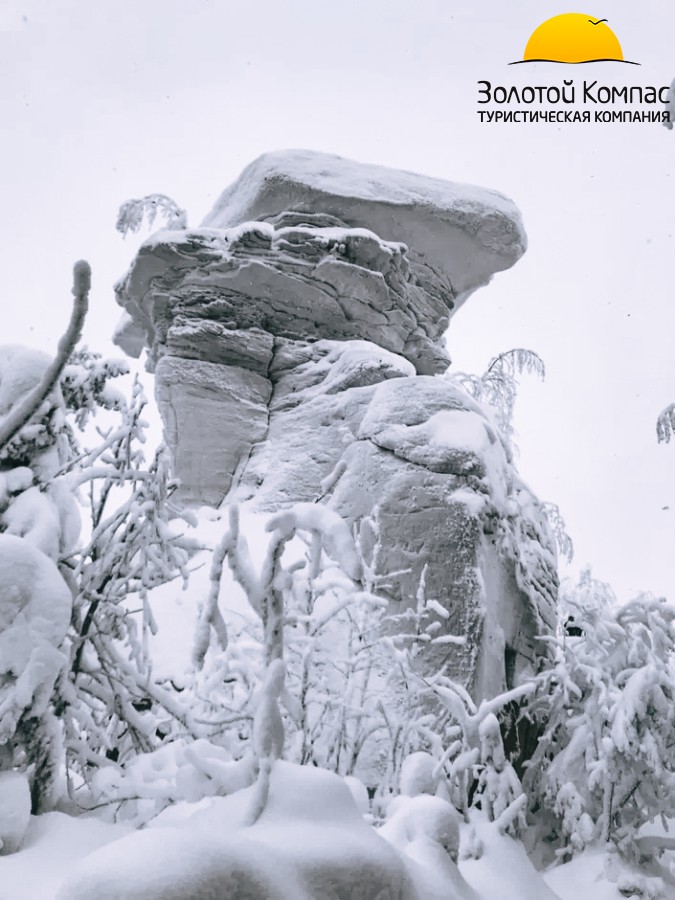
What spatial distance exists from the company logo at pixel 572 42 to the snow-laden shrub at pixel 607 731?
21.3 feet

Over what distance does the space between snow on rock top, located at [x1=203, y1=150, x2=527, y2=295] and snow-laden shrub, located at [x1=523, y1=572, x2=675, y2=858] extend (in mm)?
7382

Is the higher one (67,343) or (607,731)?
(67,343)

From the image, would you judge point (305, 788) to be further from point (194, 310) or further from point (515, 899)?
point (194, 310)

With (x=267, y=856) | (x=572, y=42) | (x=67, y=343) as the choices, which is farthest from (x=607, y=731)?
(x=572, y=42)

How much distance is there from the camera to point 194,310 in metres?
11.4

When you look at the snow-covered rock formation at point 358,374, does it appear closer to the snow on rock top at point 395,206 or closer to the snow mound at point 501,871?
the snow on rock top at point 395,206

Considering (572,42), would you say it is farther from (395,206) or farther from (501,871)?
(501,871)

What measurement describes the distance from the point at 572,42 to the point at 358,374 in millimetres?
4906

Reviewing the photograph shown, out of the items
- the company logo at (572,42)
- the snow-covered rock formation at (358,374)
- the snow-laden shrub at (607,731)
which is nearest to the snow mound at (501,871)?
the snow-laden shrub at (607,731)

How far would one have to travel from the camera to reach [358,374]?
10.6 m

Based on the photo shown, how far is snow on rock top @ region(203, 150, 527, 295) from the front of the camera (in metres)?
12.5

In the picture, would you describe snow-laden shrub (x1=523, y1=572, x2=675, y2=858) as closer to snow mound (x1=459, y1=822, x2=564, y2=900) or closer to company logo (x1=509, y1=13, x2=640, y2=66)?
snow mound (x1=459, y1=822, x2=564, y2=900)

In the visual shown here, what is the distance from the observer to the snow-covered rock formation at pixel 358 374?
26.1ft

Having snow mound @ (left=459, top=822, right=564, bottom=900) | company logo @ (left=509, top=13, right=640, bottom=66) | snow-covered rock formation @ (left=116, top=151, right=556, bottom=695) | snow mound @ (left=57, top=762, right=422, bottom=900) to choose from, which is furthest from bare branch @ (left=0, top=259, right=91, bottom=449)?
company logo @ (left=509, top=13, right=640, bottom=66)
